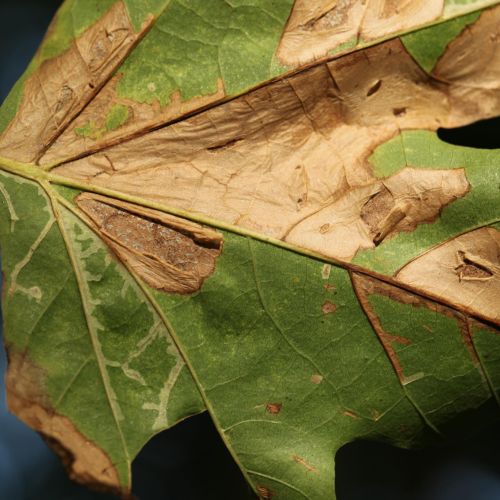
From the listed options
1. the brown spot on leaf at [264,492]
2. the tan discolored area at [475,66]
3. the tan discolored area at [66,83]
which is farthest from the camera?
the brown spot on leaf at [264,492]

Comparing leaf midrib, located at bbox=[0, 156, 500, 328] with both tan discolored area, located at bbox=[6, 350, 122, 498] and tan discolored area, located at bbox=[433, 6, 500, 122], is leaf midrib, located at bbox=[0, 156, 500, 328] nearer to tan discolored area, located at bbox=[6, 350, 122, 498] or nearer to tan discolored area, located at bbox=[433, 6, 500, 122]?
tan discolored area, located at bbox=[433, 6, 500, 122]

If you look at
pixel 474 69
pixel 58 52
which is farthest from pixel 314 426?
pixel 58 52

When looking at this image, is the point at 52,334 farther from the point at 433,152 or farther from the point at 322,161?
the point at 433,152

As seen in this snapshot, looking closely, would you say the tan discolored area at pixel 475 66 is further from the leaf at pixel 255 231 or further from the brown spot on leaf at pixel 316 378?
the brown spot on leaf at pixel 316 378

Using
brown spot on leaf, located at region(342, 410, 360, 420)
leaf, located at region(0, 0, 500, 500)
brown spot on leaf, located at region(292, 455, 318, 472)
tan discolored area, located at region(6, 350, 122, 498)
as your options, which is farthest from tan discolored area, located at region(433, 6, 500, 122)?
tan discolored area, located at region(6, 350, 122, 498)

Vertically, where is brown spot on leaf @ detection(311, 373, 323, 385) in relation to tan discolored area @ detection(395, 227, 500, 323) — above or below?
below

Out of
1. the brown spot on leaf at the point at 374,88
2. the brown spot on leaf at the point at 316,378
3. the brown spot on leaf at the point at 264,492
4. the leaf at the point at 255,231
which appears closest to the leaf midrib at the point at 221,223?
the leaf at the point at 255,231

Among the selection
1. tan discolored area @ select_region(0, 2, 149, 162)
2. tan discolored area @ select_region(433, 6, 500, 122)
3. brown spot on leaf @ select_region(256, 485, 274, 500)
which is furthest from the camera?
brown spot on leaf @ select_region(256, 485, 274, 500)
